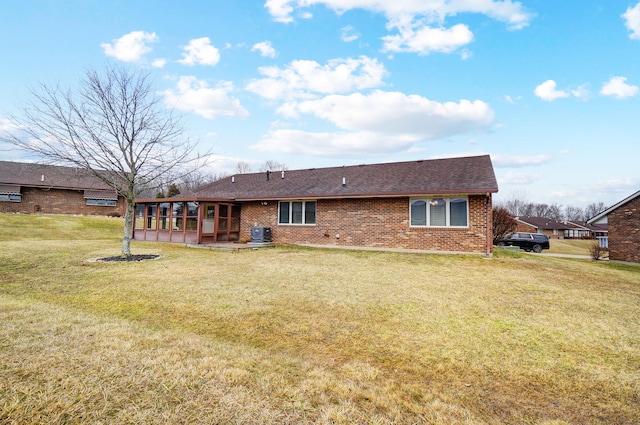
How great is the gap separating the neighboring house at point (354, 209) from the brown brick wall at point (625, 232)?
29.3 ft

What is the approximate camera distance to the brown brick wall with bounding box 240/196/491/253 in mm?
12273

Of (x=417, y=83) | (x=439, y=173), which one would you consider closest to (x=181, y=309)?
(x=439, y=173)

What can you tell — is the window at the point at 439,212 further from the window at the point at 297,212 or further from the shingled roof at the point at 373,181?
the window at the point at 297,212

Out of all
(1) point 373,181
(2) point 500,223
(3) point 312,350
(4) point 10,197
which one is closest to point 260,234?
(1) point 373,181

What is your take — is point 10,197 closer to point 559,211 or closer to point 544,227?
point 544,227

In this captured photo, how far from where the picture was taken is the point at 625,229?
16.9 metres

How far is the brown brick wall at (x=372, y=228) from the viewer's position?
40.3ft

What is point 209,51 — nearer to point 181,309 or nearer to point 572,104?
point 181,309

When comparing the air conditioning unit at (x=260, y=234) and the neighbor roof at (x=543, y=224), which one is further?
the neighbor roof at (x=543, y=224)

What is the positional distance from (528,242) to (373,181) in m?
16.4

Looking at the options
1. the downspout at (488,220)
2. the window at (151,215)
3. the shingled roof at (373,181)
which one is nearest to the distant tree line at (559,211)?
the shingled roof at (373,181)

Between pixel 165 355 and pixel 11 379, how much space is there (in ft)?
3.88

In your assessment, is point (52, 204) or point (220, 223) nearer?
point (220, 223)

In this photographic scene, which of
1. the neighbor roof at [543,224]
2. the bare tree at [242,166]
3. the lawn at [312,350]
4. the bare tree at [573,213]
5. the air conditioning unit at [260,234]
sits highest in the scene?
the bare tree at [242,166]
